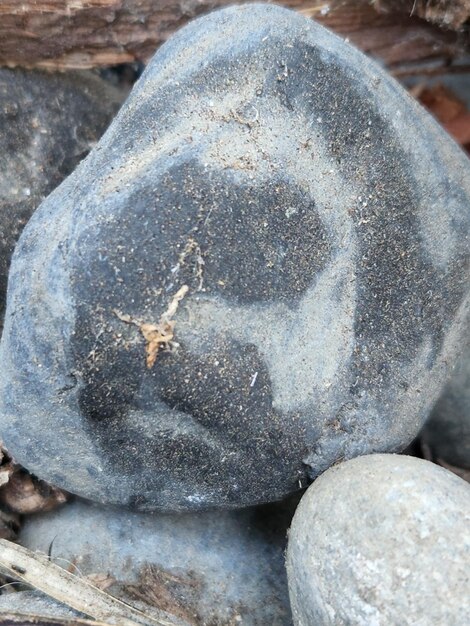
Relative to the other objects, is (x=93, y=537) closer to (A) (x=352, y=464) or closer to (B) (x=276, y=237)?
(A) (x=352, y=464)

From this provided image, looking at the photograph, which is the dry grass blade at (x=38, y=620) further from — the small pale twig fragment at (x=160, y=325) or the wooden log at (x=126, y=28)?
the wooden log at (x=126, y=28)

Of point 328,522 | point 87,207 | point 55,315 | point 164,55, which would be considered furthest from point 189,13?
point 328,522

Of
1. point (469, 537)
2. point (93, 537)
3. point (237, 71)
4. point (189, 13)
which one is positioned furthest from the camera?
point (189, 13)

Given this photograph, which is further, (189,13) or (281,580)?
(189,13)

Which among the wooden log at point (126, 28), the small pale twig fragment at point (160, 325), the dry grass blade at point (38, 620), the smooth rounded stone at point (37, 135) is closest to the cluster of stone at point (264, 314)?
the small pale twig fragment at point (160, 325)

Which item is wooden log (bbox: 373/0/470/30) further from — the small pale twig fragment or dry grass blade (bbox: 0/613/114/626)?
dry grass blade (bbox: 0/613/114/626)

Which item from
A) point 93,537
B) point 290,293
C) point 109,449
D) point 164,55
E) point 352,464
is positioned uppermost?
point 164,55
